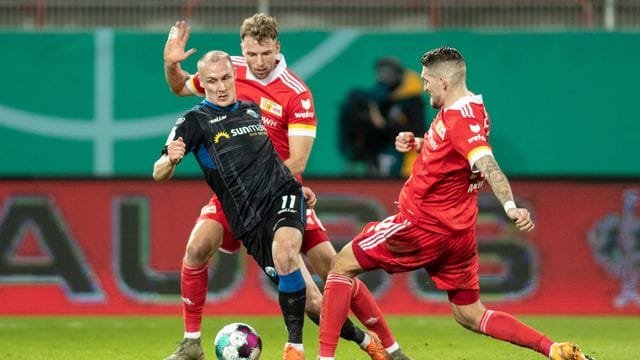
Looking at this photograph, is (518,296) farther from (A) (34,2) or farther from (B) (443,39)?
(A) (34,2)

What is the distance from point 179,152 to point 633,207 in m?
6.07

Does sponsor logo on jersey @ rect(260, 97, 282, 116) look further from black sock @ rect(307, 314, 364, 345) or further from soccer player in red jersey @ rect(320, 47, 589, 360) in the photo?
black sock @ rect(307, 314, 364, 345)

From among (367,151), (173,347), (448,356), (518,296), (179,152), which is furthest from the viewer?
(367,151)

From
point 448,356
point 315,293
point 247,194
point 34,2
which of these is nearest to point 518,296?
point 448,356

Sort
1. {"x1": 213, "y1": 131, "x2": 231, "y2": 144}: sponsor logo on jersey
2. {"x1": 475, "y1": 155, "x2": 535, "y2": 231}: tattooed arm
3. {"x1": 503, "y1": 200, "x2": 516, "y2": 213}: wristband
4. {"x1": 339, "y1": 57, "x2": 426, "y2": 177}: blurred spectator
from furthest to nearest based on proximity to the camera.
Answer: {"x1": 339, "y1": 57, "x2": 426, "y2": 177}: blurred spectator
{"x1": 213, "y1": 131, "x2": 231, "y2": 144}: sponsor logo on jersey
{"x1": 475, "y1": 155, "x2": 535, "y2": 231}: tattooed arm
{"x1": 503, "y1": 200, "x2": 516, "y2": 213}: wristband

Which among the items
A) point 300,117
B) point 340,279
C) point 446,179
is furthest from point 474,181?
point 300,117

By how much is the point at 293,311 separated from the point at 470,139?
1463mm

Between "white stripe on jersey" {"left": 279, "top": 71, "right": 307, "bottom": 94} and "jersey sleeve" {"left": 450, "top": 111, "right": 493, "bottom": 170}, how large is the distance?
1503mm

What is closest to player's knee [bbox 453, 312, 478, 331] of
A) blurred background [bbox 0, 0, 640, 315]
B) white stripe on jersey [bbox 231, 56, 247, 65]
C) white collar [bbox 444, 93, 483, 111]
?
white collar [bbox 444, 93, 483, 111]

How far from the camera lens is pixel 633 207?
1168 cm

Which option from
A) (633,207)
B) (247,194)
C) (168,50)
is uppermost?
(168,50)

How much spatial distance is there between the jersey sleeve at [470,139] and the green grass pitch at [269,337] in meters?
2.17

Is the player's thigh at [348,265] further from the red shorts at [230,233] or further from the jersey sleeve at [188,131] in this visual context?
the jersey sleeve at [188,131]

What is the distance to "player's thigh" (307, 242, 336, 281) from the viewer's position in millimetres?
7762
